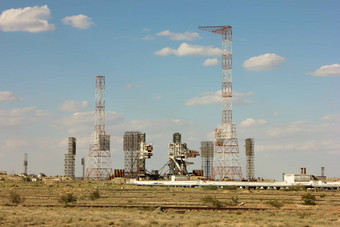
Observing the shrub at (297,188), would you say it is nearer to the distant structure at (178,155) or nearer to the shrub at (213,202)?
the shrub at (213,202)

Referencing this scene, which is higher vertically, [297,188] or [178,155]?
[178,155]

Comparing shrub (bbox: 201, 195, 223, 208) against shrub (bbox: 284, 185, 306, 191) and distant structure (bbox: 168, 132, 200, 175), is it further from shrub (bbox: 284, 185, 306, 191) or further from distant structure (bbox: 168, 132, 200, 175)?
distant structure (bbox: 168, 132, 200, 175)

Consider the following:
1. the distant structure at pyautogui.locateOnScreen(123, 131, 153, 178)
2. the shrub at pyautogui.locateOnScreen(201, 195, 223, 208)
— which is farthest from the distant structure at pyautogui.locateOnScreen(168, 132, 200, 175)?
the shrub at pyautogui.locateOnScreen(201, 195, 223, 208)

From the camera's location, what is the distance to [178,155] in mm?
180750

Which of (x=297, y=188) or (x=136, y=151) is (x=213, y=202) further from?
(x=136, y=151)

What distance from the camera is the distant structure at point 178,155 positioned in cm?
18038

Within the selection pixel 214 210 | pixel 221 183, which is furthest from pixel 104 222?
pixel 221 183

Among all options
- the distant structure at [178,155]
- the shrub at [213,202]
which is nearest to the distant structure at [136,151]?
the distant structure at [178,155]

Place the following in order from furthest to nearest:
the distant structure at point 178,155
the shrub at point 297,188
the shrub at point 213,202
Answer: the distant structure at point 178,155, the shrub at point 297,188, the shrub at point 213,202

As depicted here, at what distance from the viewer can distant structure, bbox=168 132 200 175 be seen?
180375 mm

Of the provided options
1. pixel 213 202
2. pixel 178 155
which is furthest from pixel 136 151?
pixel 213 202

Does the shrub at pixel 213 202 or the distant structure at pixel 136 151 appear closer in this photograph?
the shrub at pixel 213 202

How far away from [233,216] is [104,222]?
14349 mm

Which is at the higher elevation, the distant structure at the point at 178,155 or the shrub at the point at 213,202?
the distant structure at the point at 178,155
